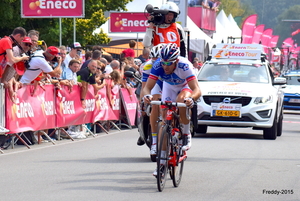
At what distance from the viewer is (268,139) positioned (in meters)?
15.2

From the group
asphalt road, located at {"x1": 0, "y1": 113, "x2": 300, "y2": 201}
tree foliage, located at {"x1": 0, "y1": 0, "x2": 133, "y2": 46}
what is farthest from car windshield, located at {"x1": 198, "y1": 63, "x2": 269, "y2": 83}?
tree foliage, located at {"x1": 0, "y1": 0, "x2": 133, "y2": 46}

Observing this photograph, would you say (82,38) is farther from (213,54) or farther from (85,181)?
(85,181)

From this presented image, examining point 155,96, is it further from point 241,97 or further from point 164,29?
point 241,97

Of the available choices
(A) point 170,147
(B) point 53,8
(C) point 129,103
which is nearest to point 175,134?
(A) point 170,147

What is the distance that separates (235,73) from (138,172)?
7255 millimetres

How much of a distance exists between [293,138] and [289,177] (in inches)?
268

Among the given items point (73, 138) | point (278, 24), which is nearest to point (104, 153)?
point (73, 138)

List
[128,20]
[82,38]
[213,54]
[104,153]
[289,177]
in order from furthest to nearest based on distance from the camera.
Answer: [82,38], [128,20], [213,54], [104,153], [289,177]

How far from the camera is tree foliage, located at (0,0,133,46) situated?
90.9 feet

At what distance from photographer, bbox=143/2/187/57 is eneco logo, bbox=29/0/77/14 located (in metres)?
9.19

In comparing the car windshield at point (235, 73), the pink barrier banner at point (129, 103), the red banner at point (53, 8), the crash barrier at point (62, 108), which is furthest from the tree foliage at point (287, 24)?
the car windshield at point (235, 73)

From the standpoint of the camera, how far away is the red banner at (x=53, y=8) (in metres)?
19.3

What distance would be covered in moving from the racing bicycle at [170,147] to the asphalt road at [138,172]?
0.18 m

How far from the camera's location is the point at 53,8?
64.0ft
